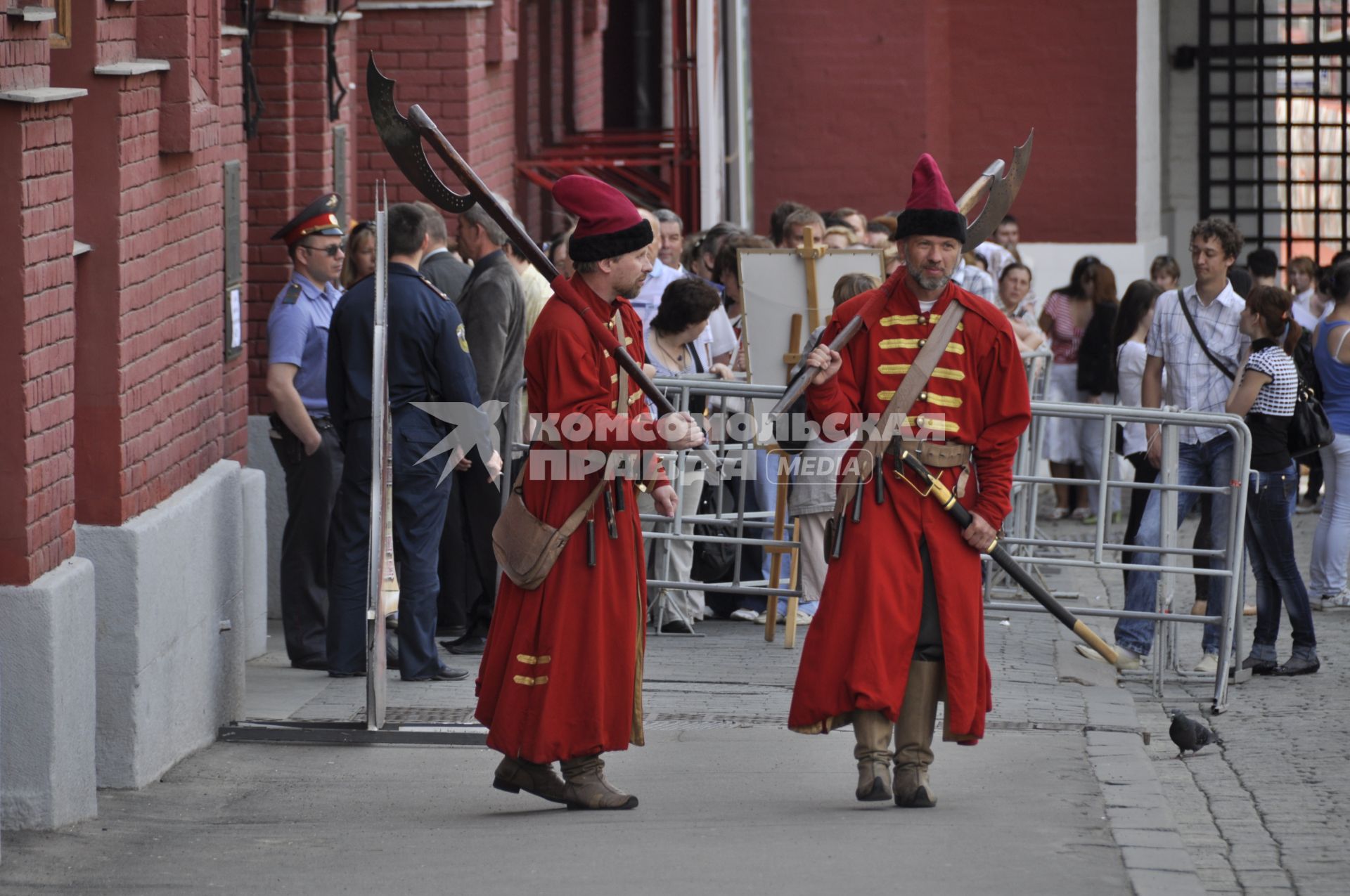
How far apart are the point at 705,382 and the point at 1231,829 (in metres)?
3.11

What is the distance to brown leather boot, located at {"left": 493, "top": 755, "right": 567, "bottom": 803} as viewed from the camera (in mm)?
5984

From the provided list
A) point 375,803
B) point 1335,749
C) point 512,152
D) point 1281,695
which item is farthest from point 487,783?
point 512,152

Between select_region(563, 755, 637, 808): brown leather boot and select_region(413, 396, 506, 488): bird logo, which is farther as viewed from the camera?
select_region(413, 396, 506, 488): bird logo

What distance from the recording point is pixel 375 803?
6.24 m

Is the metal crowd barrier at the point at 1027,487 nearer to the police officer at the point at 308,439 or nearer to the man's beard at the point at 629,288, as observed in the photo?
the police officer at the point at 308,439

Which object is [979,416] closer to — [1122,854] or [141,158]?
[1122,854]

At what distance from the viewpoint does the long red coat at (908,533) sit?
590 centimetres

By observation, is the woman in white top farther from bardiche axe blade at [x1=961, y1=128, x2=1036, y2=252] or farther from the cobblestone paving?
bardiche axe blade at [x1=961, y1=128, x2=1036, y2=252]

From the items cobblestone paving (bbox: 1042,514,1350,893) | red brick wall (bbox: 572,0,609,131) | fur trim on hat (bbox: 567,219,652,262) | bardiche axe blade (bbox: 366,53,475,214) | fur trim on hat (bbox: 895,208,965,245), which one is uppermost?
red brick wall (bbox: 572,0,609,131)

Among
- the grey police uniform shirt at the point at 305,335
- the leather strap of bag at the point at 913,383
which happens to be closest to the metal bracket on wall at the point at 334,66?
the grey police uniform shirt at the point at 305,335

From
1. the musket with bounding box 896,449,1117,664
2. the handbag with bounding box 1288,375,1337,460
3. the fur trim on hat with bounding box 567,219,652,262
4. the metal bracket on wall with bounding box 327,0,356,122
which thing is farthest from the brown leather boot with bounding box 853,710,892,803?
the metal bracket on wall with bounding box 327,0,356,122

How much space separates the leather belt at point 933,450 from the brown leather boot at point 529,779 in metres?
1.35

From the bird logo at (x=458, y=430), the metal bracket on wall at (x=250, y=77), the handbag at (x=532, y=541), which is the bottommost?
the handbag at (x=532, y=541)

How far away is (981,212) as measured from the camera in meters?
6.84
